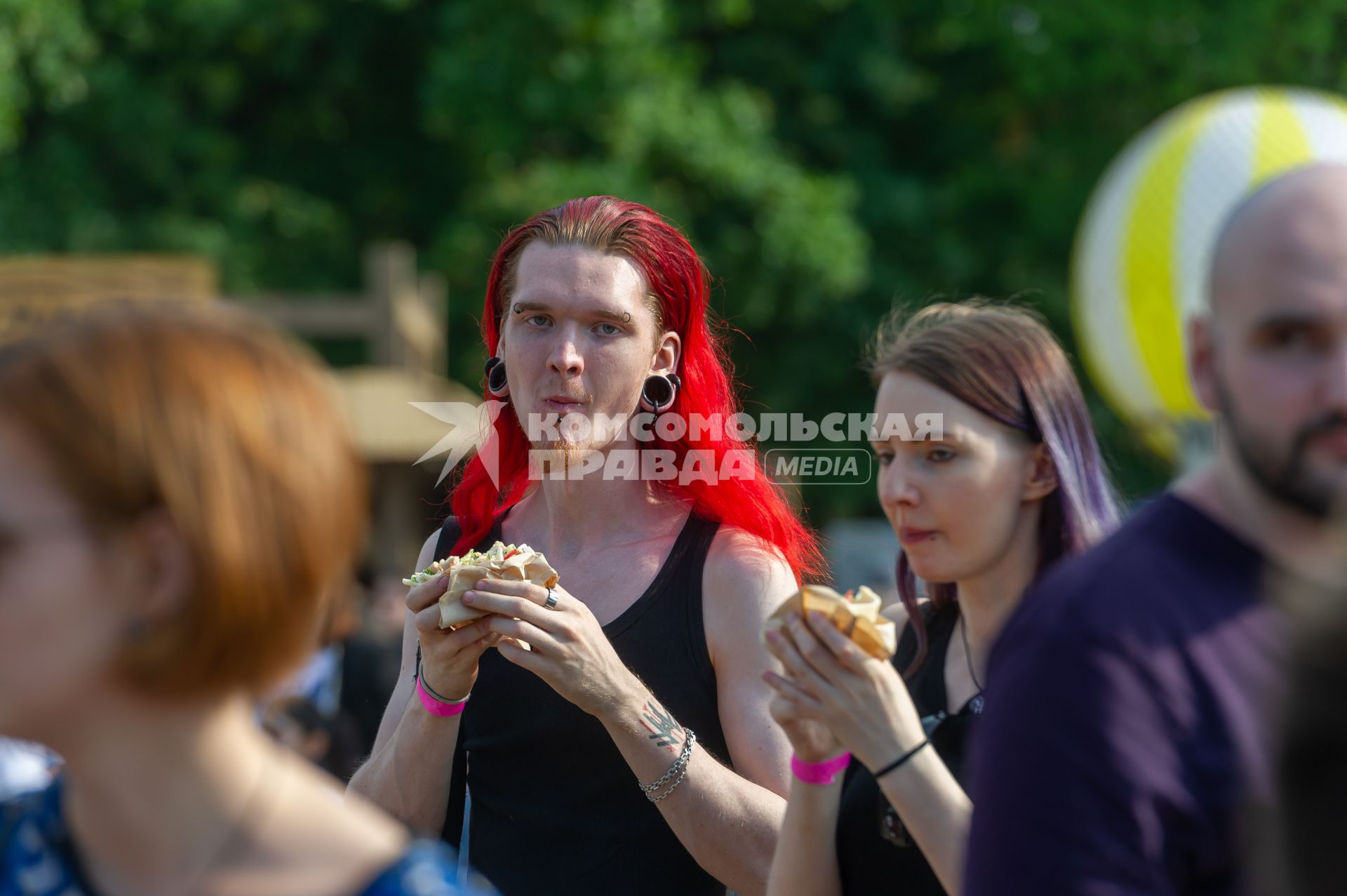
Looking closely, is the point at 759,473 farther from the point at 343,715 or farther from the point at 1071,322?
the point at 1071,322

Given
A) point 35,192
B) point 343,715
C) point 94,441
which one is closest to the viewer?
point 94,441

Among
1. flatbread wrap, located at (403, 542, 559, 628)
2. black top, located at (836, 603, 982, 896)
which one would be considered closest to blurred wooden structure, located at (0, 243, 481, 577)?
flatbread wrap, located at (403, 542, 559, 628)

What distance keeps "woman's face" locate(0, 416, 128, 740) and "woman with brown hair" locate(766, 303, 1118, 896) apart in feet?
3.42

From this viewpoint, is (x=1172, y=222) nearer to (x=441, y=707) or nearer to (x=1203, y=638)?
Result: (x=441, y=707)

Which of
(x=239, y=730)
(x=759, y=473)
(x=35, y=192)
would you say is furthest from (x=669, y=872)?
(x=35, y=192)

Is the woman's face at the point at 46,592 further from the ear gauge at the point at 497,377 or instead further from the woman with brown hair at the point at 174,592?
the ear gauge at the point at 497,377

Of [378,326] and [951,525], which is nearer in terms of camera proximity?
[951,525]

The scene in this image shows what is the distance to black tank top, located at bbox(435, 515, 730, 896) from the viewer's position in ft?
7.88

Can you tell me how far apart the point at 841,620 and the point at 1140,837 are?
637 mm

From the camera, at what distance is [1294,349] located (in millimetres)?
1334

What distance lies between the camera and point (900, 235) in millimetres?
12828

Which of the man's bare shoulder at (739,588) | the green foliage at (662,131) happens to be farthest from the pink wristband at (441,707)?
the green foliage at (662,131)

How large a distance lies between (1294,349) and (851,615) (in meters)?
0.72

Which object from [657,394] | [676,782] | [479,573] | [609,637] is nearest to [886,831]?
[676,782]
